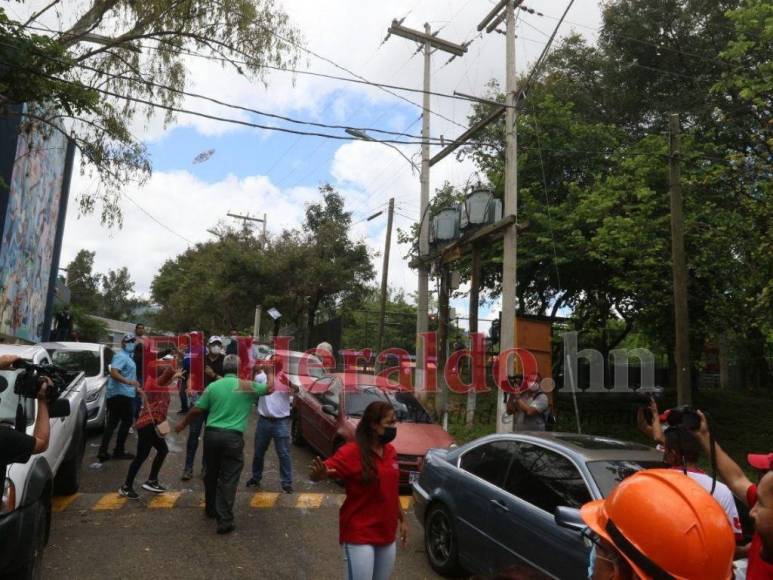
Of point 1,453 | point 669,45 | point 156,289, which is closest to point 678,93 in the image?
point 669,45

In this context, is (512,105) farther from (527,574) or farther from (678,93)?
(527,574)

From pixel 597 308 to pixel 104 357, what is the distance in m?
13.7

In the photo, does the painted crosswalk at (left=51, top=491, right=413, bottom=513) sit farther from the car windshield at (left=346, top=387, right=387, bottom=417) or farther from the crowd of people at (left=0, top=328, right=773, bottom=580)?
the car windshield at (left=346, top=387, right=387, bottom=417)

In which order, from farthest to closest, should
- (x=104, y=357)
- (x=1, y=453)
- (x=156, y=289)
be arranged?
(x=156, y=289) → (x=104, y=357) → (x=1, y=453)

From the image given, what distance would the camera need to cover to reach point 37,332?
61.6ft

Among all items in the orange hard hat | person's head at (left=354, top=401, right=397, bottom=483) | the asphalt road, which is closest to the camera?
the orange hard hat

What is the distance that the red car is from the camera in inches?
343

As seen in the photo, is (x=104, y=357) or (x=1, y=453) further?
(x=104, y=357)

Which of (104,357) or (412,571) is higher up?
(104,357)

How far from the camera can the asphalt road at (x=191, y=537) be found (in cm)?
545

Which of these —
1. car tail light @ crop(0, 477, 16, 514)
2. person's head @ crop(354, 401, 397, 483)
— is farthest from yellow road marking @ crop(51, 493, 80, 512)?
person's head @ crop(354, 401, 397, 483)

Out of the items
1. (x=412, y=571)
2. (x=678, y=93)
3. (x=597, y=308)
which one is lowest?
(x=412, y=571)

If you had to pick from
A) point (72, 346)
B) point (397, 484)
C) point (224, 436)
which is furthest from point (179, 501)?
point (72, 346)

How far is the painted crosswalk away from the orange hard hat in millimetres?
6437
